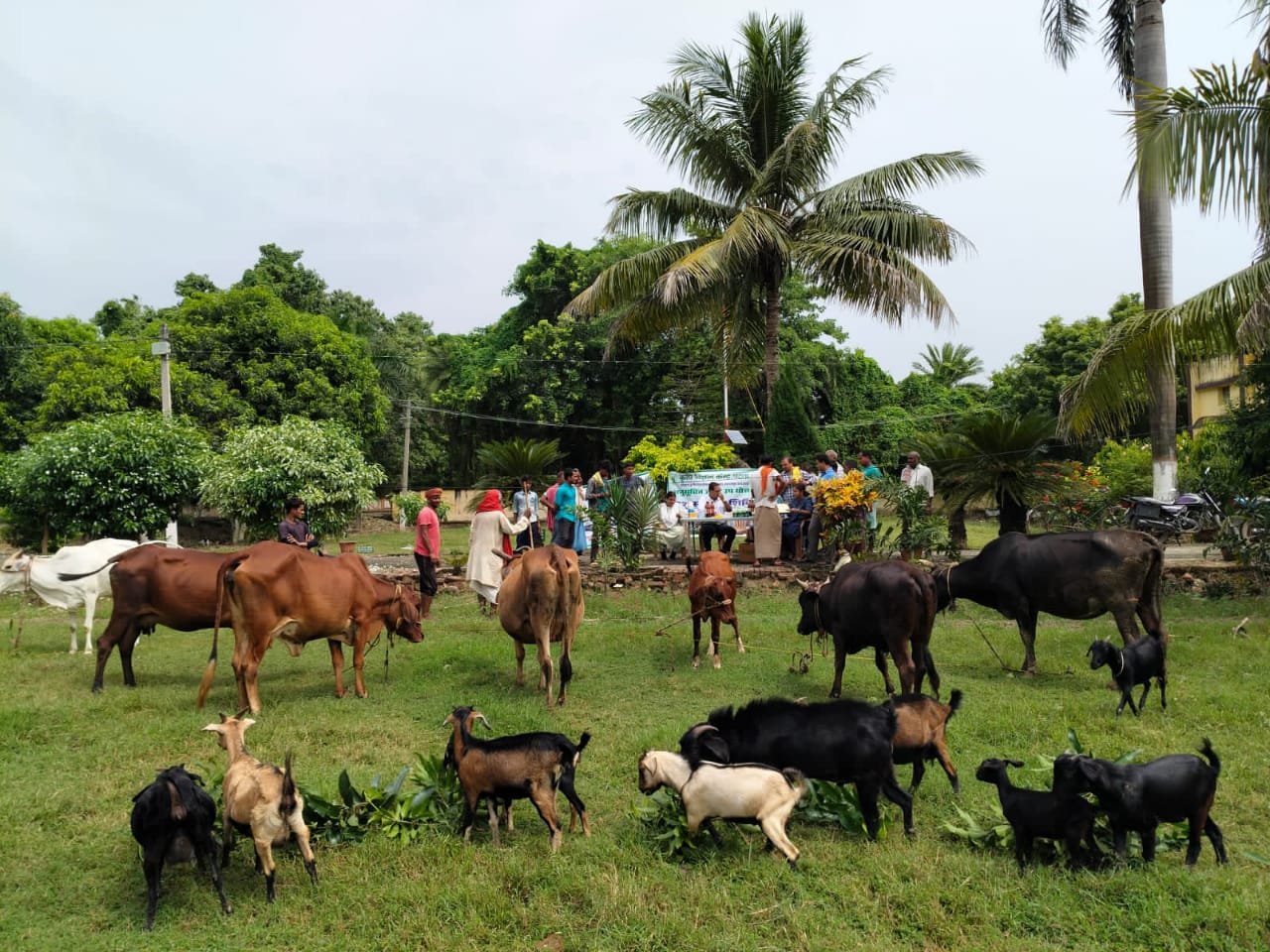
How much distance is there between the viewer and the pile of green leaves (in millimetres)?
5258

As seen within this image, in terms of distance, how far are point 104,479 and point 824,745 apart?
603 inches

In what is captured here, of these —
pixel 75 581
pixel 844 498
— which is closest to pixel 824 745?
pixel 844 498

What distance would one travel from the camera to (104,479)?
1606 cm

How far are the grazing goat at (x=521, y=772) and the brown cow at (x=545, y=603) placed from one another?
8.74 feet

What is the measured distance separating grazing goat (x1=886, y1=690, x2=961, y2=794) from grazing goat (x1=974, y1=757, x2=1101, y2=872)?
659 mm

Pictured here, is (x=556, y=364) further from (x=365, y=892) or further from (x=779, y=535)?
(x=365, y=892)

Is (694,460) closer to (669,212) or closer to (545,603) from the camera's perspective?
(669,212)

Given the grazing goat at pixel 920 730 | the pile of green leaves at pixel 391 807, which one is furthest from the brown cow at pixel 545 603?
the grazing goat at pixel 920 730

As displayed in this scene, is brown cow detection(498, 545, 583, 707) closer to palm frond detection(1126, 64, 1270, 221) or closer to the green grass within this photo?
the green grass

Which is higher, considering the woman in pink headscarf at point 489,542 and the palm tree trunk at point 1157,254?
the palm tree trunk at point 1157,254

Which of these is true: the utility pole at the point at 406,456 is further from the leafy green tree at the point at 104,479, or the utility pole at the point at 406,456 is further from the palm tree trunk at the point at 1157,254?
the palm tree trunk at the point at 1157,254

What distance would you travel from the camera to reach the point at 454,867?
491cm

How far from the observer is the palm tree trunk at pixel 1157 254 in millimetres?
14234

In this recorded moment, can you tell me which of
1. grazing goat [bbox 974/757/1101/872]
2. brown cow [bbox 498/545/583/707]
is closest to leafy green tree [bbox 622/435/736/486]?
brown cow [bbox 498/545/583/707]
